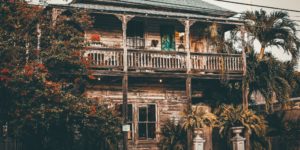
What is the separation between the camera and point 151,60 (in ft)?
69.8

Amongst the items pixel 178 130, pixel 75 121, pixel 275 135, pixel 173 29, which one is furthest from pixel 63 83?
pixel 275 135

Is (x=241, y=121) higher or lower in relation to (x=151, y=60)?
lower

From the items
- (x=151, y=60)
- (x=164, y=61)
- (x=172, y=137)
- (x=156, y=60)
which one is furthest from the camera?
(x=172, y=137)

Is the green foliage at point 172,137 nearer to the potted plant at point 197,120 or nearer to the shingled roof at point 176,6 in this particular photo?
the potted plant at point 197,120

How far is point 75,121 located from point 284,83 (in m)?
10.5

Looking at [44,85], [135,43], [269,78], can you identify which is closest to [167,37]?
[135,43]

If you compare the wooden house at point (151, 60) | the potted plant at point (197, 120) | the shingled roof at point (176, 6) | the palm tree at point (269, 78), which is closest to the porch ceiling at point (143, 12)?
the wooden house at point (151, 60)

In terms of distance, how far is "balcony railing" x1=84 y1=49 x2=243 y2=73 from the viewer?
20359mm

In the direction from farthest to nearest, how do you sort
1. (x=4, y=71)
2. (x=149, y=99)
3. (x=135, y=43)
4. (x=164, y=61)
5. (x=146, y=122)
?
(x=135, y=43) → (x=149, y=99) → (x=146, y=122) → (x=164, y=61) → (x=4, y=71)

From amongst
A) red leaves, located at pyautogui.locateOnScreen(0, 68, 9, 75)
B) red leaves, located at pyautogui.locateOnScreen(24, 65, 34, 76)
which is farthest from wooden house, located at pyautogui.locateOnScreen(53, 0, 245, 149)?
red leaves, located at pyautogui.locateOnScreen(0, 68, 9, 75)

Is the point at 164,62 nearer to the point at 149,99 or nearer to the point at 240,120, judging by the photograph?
the point at 149,99

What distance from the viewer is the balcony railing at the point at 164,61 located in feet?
66.8

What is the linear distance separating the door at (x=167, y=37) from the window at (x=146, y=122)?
10.6 ft

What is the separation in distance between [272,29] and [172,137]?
24.4 ft
